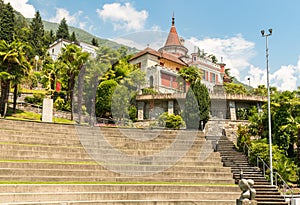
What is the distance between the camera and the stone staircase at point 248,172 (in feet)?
41.2

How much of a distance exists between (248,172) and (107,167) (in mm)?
6408

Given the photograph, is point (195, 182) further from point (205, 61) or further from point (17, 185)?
point (205, 61)

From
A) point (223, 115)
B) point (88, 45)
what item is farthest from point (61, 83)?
point (88, 45)

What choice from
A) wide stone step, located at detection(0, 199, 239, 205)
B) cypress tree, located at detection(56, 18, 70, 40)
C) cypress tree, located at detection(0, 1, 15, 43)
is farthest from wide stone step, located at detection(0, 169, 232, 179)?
cypress tree, located at detection(56, 18, 70, 40)

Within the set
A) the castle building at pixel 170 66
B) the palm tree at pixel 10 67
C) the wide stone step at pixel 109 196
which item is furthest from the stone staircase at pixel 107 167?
the castle building at pixel 170 66

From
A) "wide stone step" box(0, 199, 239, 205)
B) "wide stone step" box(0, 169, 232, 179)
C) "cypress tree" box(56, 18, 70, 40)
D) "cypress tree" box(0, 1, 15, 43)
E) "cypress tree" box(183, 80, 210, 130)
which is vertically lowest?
"wide stone step" box(0, 199, 239, 205)

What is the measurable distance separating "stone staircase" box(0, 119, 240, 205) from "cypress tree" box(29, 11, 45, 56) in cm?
5044

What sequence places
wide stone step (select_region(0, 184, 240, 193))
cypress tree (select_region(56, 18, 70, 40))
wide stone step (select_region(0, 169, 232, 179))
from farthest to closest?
cypress tree (select_region(56, 18, 70, 40))
wide stone step (select_region(0, 169, 232, 179))
wide stone step (select_region(0, 184, 240, 193))

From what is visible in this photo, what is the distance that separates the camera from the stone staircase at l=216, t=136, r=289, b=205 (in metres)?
12.6

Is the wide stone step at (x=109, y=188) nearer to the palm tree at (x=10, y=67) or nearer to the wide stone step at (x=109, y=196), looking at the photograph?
the wide stone step at (x=109, y=196)

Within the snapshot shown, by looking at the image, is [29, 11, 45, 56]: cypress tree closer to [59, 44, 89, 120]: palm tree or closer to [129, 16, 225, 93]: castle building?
[129, 16, 225, 93]: castle building

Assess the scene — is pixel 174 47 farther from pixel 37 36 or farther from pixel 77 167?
pixel 77 167

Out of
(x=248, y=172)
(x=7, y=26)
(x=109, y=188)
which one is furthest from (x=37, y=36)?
(x=109, y=188)

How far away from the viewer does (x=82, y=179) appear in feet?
37.4
